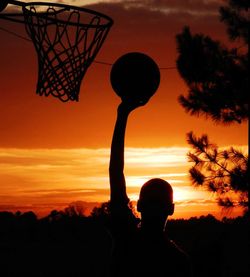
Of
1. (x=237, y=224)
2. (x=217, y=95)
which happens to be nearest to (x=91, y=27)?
(x=217, y=95)

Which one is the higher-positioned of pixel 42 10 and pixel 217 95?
pixel 217 95

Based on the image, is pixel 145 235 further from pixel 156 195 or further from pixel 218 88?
pixel 218 88

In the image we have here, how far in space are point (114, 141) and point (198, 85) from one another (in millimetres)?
11677

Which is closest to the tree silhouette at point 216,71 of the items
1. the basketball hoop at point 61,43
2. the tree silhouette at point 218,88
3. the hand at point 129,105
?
the tree silhouette at point 218,88

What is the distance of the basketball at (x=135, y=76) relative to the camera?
3.61m

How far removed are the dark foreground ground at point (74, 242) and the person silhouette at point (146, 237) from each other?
8641mm

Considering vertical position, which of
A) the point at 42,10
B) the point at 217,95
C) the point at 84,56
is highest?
the point at 217,95

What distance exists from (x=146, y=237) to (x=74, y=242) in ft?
48.7

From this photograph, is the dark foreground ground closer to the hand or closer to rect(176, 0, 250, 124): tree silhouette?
rect(176, 0, 250, 124): tree silhouette

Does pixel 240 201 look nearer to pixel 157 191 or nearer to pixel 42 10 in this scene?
pixel 42 10

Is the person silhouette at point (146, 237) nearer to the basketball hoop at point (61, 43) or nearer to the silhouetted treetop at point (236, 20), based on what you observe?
the basketball hoop at point (61, 43)

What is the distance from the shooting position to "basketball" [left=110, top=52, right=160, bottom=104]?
3.61 metres

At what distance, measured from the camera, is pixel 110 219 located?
2.78m

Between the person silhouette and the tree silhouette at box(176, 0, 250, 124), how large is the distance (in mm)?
11369
